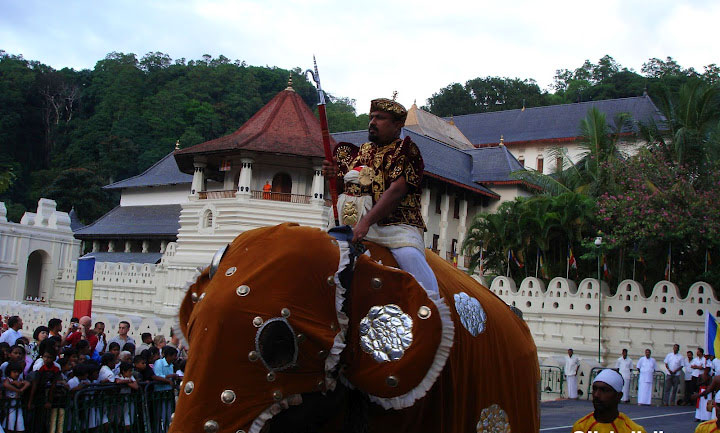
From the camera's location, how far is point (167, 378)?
9500 mm

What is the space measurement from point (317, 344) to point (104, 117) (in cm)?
7379

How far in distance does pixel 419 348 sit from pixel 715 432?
2.33 meters

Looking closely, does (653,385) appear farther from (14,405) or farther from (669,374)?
(14,405)

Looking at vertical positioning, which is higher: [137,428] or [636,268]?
[636,268]

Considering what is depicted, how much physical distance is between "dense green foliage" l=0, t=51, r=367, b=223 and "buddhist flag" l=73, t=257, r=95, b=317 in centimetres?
4688

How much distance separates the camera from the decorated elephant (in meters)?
3.78

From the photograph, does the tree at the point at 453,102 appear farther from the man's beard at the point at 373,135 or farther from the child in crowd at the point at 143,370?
the man's beard at the point at 373,135

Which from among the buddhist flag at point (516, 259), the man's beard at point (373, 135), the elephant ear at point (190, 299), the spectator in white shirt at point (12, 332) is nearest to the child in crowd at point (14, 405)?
the spectator in white shirt at point (12, 332)

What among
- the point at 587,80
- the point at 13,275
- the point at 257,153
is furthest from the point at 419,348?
the point at 587,80

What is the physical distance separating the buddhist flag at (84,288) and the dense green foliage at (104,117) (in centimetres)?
4688

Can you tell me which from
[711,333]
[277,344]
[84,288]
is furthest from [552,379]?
[277,344]

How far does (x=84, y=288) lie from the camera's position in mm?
16422

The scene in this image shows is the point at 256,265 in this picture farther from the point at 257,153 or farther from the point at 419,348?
the point at 257,153

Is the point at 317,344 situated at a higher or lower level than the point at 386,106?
lower
